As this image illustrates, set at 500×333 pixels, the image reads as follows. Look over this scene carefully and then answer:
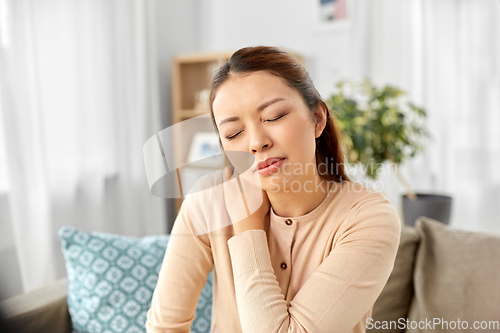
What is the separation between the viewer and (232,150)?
2.32 feet

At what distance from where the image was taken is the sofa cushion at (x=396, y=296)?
3.99 ft

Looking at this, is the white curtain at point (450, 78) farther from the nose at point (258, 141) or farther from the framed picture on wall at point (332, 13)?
the nose at point (258, 141)

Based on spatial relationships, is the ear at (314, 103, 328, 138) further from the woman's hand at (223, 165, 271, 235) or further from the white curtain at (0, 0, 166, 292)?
the white curtain at (0, 0, 166, 292)

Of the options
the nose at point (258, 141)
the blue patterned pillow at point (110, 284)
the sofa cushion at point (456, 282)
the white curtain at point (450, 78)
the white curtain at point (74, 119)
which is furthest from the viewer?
the white curtain at point (450, 78)

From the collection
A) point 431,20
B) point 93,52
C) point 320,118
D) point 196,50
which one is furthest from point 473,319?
point 196,50

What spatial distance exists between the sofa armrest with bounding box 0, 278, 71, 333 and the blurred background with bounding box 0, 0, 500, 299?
1042 millimetres

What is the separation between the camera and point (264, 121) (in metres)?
0.69

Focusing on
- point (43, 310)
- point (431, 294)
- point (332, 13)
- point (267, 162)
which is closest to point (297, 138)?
point (267, 162)

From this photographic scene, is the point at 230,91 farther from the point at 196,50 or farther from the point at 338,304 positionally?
the point at 196,50

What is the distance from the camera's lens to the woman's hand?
2.53 ft

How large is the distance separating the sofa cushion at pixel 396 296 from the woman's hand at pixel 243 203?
62 cm

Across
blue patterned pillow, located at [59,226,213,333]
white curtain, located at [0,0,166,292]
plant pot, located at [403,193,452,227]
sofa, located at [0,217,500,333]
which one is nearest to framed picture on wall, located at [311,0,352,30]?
white curtain, located at [0,0,166,292]

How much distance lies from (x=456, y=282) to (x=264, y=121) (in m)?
0.83

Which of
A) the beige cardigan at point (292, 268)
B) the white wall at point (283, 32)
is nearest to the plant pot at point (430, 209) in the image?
the white wall at point (283, 32)
